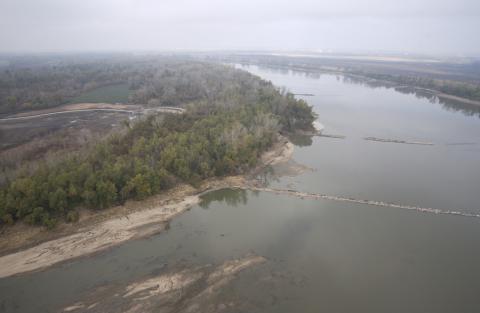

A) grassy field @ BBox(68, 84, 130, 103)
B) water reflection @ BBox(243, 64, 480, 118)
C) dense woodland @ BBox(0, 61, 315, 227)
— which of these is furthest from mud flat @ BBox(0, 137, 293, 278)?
water reflection @ BBox(243, 64, 480, 118)

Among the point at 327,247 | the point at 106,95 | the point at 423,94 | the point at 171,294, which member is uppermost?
the point at 423,94

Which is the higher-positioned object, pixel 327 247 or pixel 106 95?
pixel 106 95

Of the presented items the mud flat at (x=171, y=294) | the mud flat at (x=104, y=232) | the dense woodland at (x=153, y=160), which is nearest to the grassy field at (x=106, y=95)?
the dense woodland at (x=153, y=160)

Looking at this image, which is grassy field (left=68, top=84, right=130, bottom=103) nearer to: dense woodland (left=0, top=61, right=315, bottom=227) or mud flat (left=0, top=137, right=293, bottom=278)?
dense woodland (left=0, top=61, right=315, bottom=227)

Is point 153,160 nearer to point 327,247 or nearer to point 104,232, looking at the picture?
point 104,232

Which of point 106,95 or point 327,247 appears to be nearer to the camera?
point 327,247

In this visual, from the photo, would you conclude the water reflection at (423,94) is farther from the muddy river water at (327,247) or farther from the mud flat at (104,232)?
the mud flat at (104,232)

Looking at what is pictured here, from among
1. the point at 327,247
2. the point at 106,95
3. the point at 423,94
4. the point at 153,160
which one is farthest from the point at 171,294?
the point at 423,94
